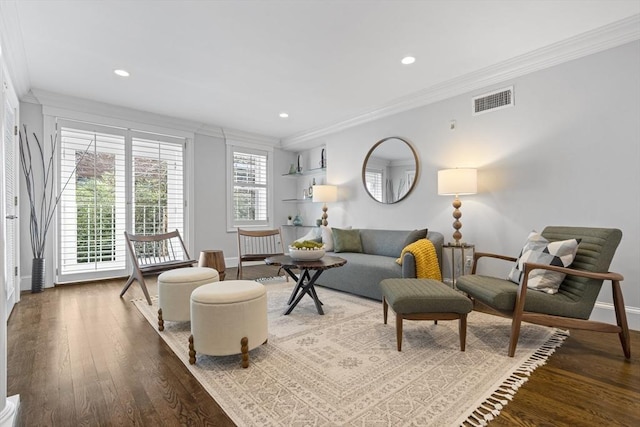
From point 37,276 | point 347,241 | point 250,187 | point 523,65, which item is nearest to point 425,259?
point 347,241

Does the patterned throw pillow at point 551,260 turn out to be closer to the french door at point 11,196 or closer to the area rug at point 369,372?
the area rug at point 369,372

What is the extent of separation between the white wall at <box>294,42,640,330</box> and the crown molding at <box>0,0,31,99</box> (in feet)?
13.4

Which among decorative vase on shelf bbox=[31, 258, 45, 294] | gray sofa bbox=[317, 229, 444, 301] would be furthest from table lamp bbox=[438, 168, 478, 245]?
decorative vase on shelf bbox=[31, 258, 45, 294]

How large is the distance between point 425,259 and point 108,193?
14.6 ft

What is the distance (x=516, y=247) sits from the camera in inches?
130

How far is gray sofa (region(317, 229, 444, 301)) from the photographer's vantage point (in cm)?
338

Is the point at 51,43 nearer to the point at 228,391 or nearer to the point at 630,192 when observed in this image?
the point at 228,391

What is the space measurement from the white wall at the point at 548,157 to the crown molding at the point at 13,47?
4089 mm

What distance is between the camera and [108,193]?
454 cm

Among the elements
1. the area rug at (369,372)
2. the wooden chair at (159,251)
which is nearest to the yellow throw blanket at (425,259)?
the area rug at (369,372)

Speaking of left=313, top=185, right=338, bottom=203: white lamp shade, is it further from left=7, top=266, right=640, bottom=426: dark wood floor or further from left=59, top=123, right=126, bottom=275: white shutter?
left=7, top=266, right=640, bottom=426: dark wood floor

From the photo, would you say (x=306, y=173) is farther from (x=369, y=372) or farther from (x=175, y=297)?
(x=369, y=372)

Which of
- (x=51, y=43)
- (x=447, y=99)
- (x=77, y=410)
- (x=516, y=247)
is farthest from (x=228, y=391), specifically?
(x=447, y=99)

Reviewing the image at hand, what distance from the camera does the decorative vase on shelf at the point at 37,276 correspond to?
12.8 feet
